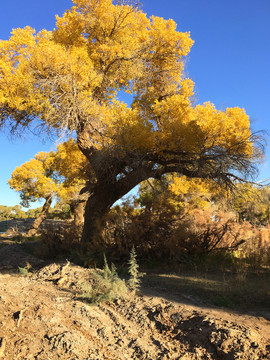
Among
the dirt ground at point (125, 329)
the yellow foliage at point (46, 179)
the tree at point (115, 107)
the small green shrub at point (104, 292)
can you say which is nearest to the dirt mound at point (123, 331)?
the dirt ground at point (125, 329)

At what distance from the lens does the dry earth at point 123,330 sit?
129 inches

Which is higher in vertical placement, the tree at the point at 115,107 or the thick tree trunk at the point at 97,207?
the tree at the point at 115,107

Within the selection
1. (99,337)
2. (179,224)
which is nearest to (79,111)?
(179,224)

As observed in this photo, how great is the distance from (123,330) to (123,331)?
0.06 feet

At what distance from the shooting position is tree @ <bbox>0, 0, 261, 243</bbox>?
27.6ft

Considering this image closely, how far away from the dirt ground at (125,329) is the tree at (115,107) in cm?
412

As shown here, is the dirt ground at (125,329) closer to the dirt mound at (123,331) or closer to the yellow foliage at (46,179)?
the dirt mound at (123,331)

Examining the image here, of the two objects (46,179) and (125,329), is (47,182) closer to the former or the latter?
(46,179)

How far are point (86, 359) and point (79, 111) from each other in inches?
314

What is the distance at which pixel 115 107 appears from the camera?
1023cm

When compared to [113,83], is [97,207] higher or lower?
lower

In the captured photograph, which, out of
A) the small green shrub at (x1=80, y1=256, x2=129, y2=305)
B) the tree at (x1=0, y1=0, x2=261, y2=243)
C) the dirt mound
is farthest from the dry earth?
the tree at (x1=0, y1=0, x2=261, y2=243)

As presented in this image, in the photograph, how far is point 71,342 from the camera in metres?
3.38

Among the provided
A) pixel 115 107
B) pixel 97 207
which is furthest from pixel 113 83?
pixel 97 207
